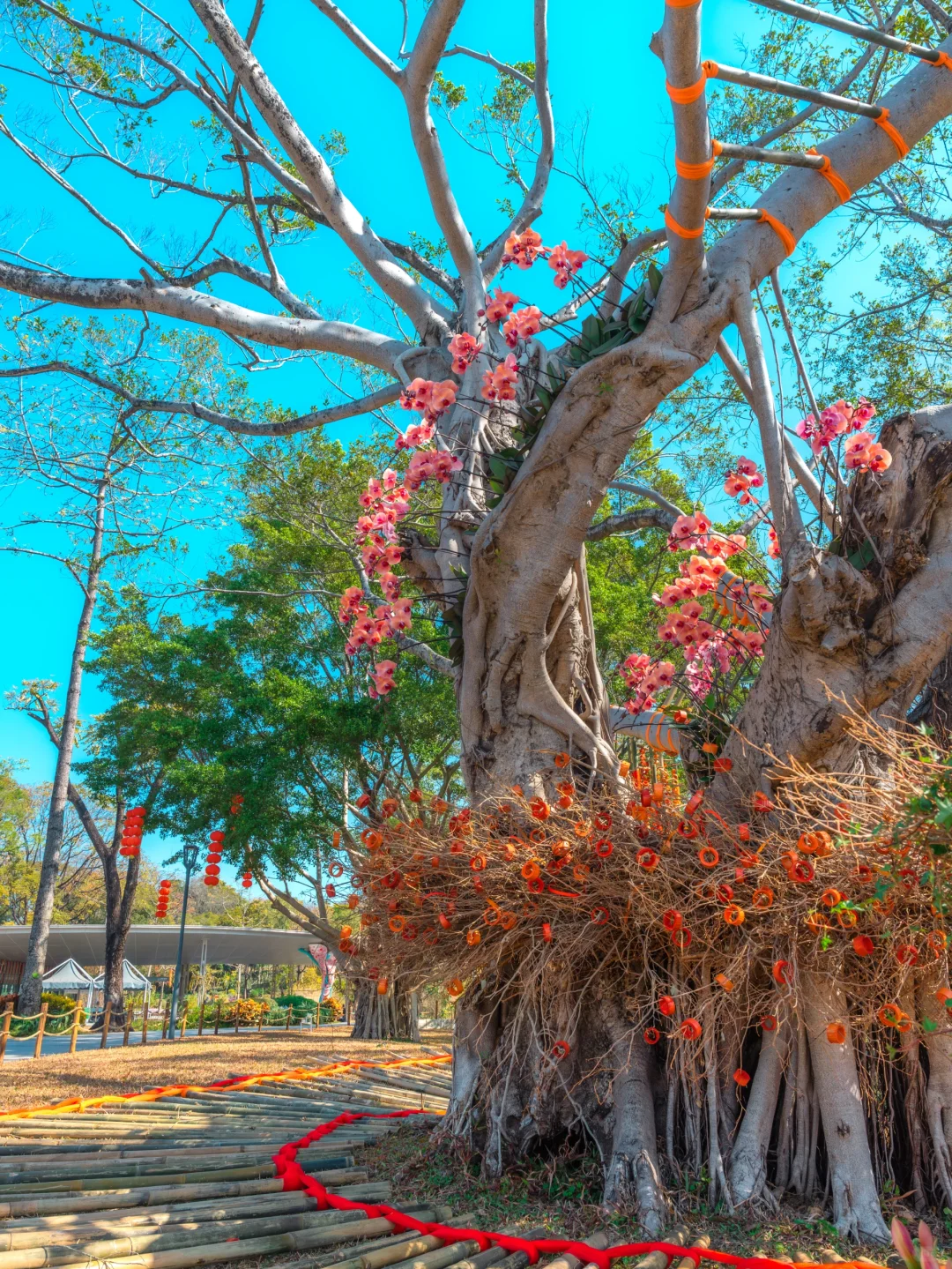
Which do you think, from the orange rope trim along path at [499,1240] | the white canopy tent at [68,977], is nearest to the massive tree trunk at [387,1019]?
the white canopy tent at [68,977]

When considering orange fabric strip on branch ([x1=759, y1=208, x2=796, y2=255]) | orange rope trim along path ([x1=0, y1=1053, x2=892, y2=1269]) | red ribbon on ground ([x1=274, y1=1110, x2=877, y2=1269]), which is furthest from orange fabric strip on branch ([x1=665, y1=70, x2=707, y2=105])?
red ribbon on ground ([x1=274, y1=1110, x2=877, y2=1269])

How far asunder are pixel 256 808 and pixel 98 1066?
3.26 metres

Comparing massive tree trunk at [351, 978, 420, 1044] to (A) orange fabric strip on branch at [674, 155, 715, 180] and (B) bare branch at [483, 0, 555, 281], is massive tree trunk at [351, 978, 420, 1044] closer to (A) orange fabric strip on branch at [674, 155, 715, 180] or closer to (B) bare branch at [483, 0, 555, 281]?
(B) bare branch at [483, 0, 555, 281]

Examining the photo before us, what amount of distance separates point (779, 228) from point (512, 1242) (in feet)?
12.3

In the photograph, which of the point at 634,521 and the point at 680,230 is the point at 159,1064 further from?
the point at 680,230

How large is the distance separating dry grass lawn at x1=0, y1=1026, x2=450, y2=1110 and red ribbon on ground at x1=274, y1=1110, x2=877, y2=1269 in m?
3.54

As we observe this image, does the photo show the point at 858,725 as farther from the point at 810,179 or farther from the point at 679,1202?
the point at 810,179

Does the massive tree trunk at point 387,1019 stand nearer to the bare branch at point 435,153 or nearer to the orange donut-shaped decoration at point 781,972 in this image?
the bare branch at point 435,153

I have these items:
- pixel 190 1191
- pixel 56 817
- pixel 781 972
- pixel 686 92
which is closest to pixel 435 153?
pixel 686 92

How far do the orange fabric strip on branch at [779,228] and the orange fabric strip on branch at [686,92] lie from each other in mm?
791

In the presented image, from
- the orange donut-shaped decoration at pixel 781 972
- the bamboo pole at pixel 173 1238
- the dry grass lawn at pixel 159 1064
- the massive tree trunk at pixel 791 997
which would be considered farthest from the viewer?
the dry grass lawn at pixel 159 1064

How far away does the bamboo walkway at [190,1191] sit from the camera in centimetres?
234

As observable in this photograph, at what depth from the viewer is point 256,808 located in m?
11.1

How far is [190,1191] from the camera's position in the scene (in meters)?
2.89
